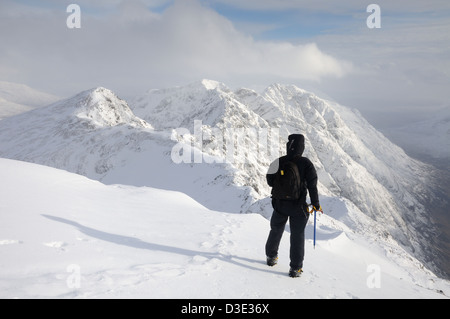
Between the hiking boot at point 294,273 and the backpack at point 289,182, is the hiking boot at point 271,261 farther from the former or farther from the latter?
the backpack at point 289,182

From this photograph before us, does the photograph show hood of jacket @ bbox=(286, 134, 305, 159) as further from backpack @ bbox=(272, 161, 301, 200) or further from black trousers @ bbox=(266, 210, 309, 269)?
black trousers @ bbox=(266, 210, 309, 269)

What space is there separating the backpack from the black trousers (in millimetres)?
453

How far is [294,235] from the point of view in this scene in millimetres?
6660

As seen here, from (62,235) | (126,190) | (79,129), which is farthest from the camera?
(79,129)

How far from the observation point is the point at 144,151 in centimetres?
7250

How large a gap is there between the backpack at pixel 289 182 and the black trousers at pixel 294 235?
45cm

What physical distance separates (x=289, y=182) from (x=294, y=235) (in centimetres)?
128

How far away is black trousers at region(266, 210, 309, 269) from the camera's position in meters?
6.51

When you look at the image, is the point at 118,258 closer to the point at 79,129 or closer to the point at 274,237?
the point at 274,237

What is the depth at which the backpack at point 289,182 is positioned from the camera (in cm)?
659

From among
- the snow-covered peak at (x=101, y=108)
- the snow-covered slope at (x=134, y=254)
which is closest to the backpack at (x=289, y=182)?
the snow-covered slope at (x=134, y=254)

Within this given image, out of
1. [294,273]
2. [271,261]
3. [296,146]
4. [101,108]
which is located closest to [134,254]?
[271,261]

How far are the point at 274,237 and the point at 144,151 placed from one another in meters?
69.4
